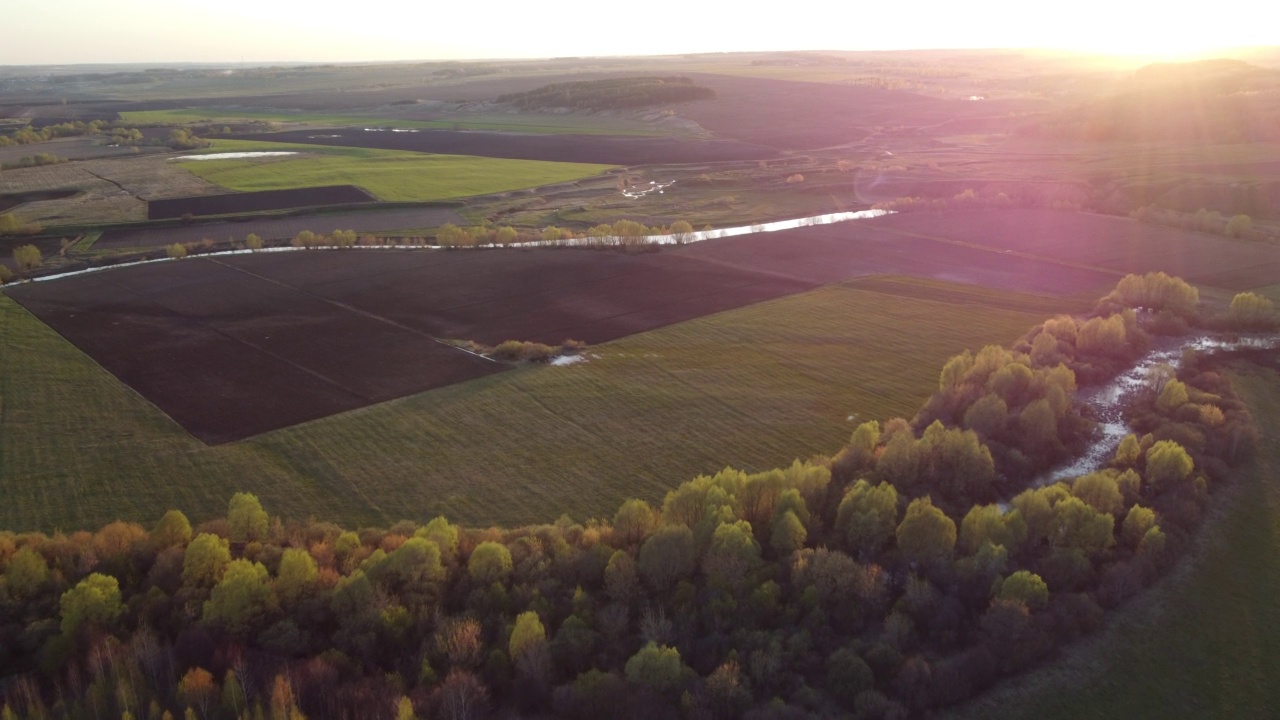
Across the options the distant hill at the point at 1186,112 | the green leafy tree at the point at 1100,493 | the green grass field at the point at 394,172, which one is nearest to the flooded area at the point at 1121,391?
the green leafy tree at the point at 1100,493

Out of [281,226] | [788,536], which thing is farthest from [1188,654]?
[281,226]

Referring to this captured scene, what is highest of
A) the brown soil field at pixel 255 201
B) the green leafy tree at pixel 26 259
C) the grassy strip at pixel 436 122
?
the grassy strip at pixel 436 122

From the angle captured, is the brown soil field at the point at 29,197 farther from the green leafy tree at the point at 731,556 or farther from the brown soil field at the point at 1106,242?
the green leafy tree at the point at 731,556

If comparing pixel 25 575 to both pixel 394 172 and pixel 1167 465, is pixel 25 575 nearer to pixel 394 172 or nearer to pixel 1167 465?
pixel 1167 465

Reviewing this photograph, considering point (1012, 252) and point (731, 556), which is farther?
point (1012, 252)

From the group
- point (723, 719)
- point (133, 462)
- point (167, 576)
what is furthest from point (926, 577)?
point (133, 462)

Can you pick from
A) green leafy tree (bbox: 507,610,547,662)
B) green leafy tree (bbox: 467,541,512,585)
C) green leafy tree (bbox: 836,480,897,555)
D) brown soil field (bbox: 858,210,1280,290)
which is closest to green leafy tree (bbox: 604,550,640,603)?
green leafy tree (bbox: 507,610,547,662)

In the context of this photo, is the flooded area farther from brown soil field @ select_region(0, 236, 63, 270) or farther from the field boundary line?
brown soil field @ select_region(0, 236, 63, 270)
